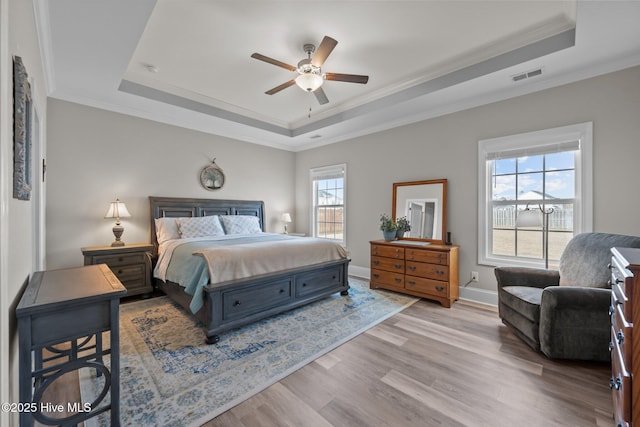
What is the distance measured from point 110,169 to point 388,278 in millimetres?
4297

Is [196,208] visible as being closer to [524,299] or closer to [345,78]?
[345,78]

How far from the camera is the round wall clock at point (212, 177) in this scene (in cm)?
475

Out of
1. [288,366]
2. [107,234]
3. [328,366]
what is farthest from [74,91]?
[328,366]

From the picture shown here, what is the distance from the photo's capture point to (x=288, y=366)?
2137mm

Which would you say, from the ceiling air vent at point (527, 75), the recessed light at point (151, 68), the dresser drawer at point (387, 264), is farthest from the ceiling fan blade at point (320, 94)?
the dresser drawer at point (387, 264)

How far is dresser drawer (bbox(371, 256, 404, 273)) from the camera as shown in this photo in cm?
387

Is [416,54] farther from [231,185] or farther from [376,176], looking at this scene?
[231,185]

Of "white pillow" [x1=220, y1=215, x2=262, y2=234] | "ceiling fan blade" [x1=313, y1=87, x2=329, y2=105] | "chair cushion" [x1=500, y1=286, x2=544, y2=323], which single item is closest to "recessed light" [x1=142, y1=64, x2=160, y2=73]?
"ceiling fan blade" [x1=313, y1=87, x2=329, y2=105]

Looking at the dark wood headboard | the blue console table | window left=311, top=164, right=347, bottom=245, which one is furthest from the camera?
window left=311, top=164, right=347, bottom=245

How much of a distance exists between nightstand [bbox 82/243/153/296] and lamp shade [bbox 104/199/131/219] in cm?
42

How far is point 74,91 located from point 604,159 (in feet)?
20.0

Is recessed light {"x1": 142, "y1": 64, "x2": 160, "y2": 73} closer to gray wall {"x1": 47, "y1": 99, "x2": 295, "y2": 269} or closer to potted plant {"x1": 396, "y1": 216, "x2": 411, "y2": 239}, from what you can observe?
gray wall {"x1": 47, "y1": 99, "x2": 295, "y2": 269}

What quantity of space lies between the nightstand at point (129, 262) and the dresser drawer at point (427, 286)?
11.8 ft

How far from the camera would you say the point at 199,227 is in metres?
4.08
